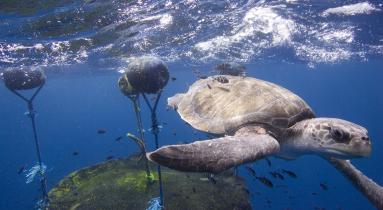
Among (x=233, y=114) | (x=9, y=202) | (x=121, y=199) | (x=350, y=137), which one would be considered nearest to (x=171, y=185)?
(x=121, y=199)

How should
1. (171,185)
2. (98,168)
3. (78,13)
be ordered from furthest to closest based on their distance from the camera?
1. (78,13)
2. (98,168)
3. (171,185)

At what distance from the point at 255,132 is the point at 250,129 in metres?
0.14

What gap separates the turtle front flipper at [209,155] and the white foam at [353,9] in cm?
1381

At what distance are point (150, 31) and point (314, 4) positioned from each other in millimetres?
8645

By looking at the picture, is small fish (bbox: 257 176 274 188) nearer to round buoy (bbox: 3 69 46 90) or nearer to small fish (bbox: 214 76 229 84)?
small fish (bbox: 214 76 229 84)

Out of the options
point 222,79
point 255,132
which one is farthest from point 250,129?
point 222,79

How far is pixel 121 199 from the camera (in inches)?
350

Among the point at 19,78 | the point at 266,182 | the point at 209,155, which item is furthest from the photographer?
the point at 19,78

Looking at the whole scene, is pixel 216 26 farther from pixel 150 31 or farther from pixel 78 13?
pixel 78 13

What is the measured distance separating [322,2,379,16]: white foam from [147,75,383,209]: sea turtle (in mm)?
10804

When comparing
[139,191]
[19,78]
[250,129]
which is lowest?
[139,191]

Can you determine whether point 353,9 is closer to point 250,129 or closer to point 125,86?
point 125,86

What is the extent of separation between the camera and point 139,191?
9.31 m

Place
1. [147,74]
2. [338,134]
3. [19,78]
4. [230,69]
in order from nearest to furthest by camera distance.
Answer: [338,134]
[147,74]
[19,78]
[230,69]
